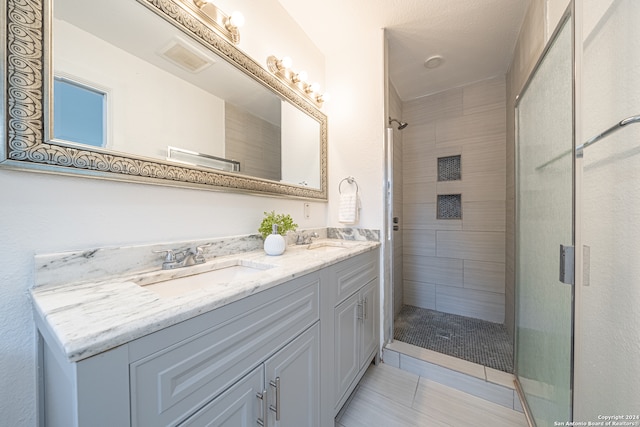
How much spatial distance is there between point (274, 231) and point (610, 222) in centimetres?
124

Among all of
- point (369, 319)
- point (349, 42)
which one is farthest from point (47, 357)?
point (349, 42)

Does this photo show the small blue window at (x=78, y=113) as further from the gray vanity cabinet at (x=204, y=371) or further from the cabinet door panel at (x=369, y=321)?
the cabinet door panel at (x=369, y=321)

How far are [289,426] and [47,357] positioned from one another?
758 millimetres

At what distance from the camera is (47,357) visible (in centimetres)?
61

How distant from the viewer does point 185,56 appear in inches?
39.4

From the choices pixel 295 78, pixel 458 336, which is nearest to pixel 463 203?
pixel 458 336

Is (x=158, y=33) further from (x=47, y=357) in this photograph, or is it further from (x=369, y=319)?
(x=369, y=319)

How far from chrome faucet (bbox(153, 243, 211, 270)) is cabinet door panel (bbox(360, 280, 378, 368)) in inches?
37.0

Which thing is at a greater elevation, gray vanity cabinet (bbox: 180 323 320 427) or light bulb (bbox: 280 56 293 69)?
light bulb (bbox: 280 56 293 69)

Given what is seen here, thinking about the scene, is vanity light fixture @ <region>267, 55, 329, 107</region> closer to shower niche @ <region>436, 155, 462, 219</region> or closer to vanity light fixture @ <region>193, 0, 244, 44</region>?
vanity light fixture @ <region>193, 0, 244, 44</region>

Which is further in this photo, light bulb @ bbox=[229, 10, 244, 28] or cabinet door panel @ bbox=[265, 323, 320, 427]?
light bulb @ bbox=[229, 10, 244, 28]

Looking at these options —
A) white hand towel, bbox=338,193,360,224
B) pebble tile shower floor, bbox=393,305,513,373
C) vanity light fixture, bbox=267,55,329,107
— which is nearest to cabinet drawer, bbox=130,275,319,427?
white hand towel, bbox=338,193,360,224

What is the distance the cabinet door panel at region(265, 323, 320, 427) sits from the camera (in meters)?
0.73

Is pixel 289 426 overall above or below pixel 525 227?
below
